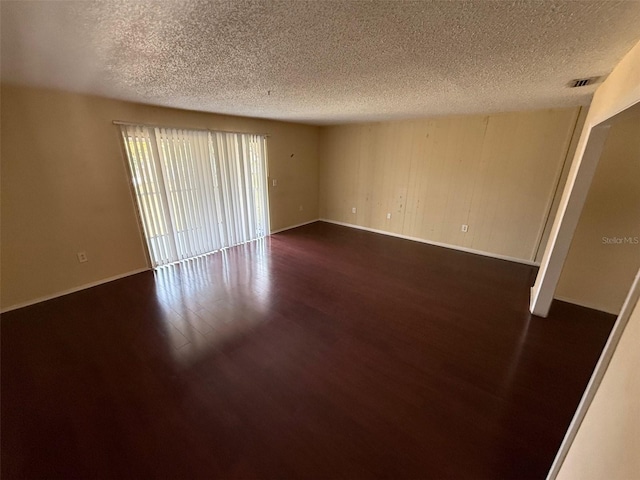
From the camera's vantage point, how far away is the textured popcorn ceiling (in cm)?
109

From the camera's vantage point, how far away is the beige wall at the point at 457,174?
11.6ft

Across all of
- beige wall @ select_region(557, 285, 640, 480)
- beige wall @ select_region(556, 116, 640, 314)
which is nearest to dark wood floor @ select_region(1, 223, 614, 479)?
beige wall @ select_region(556, 116, 640, 314)

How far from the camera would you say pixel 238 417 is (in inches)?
61.8

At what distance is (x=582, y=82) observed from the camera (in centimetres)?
204

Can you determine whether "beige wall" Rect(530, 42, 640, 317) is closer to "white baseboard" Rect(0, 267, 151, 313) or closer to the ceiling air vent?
the ceiling air vent

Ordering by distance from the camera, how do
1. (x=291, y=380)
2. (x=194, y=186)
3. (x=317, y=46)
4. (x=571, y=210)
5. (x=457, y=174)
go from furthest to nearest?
(x=457, y=174)
(x=194, y=186)
(x=571, y=210)
(x=291, y=380)
(x=317, y=46)

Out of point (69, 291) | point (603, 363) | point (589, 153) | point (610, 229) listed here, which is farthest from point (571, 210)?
point (69, 291)

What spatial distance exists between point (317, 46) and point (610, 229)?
3159 millimetres

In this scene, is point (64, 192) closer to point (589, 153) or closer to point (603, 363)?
point (603, 363)

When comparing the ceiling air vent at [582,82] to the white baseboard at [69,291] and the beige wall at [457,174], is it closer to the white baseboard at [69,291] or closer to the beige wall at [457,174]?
the beige wall at [457,174]

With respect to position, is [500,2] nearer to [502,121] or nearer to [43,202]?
[502,121]

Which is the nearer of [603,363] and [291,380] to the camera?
[603,363]

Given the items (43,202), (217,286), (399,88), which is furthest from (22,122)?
(399,88)

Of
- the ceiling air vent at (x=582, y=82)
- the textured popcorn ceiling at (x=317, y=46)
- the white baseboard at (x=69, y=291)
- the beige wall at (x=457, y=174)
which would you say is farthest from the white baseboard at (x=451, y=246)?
the white baseboard at (x=69, y=291)
